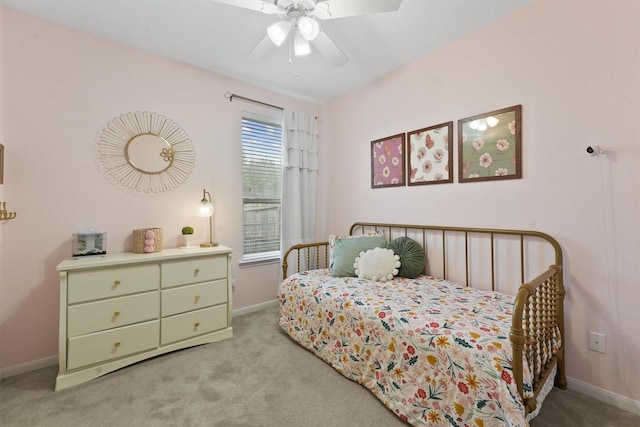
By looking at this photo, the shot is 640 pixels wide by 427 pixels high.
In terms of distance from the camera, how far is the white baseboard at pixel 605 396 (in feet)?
4.78

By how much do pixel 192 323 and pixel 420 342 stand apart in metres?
1.74

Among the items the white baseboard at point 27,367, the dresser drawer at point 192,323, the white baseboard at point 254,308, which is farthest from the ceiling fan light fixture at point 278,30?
the white baseboard at point 27,367

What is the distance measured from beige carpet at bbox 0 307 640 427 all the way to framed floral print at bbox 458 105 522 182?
143cm

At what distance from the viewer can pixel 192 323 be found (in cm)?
216

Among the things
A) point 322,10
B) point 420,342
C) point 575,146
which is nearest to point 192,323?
point 420,342

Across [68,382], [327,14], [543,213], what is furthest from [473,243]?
[68,382]

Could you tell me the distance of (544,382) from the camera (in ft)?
4.34

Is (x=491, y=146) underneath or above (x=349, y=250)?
above

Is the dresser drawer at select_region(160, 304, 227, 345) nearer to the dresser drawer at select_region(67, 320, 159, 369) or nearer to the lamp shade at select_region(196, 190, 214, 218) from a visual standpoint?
the dresser drawer at select_region(67, 320, 159, 369)

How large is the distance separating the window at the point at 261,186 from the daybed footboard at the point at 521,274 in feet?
1.79

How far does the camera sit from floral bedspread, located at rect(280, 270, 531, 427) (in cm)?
115

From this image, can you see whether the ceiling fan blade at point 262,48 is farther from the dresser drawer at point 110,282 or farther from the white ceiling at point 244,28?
the dresser drawer at point 110,282

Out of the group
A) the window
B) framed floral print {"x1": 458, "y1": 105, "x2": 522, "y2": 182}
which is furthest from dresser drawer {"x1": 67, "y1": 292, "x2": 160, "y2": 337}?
framed floral print {"x1": 458, "y1": 105, "x2": 522, "y2": 182}

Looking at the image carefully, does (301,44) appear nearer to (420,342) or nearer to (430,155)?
(430,155)
